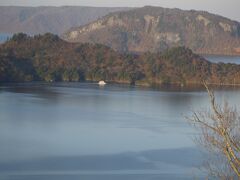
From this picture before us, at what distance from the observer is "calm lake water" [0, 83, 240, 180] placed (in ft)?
22.0

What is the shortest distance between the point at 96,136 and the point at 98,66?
1185cm

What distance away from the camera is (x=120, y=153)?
7758mm

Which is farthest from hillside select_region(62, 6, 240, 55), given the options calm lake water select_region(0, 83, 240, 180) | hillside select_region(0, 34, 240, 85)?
calm lake water select_region(0, 83, 240, 180)

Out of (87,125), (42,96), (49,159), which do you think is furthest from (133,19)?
(49,159)

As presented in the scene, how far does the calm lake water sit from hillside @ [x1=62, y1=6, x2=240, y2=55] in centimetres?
2935

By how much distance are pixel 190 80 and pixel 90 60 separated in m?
3.55

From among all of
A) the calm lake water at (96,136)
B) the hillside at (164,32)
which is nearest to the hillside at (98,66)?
the calm lake water at (96,136)

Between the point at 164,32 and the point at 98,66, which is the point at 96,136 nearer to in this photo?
the point at 98,66

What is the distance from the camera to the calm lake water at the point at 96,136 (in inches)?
264

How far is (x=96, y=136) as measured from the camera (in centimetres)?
902

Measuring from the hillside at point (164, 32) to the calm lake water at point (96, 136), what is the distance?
29349mm

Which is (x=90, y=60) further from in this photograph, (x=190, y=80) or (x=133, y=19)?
(x=133, y=19)

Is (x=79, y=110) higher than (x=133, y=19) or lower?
lower

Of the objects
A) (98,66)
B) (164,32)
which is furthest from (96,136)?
(164,32)
